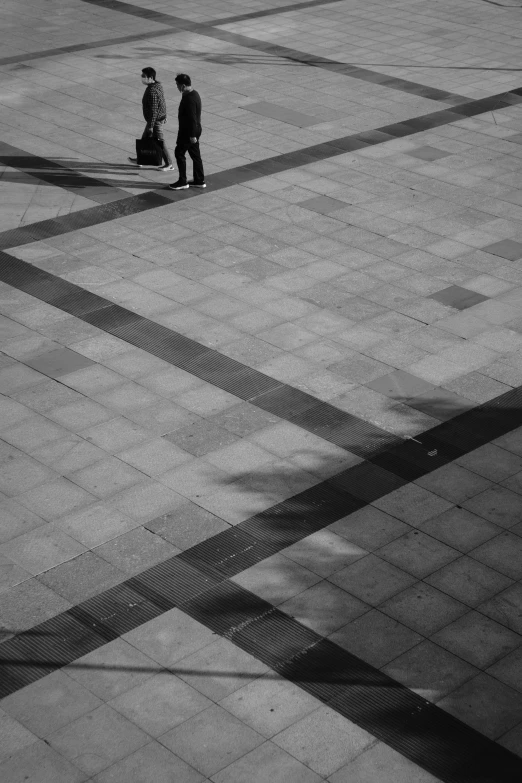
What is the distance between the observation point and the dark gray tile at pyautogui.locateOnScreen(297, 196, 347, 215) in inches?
597

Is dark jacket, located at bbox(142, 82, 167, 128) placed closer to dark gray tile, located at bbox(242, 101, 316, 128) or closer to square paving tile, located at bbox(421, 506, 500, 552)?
dark gray tile, located at bbox(242, 101, 316, 128)

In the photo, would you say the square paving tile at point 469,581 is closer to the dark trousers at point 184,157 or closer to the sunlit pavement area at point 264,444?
the sunlit pavement area at point 264,444

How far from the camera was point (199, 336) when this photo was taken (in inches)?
470

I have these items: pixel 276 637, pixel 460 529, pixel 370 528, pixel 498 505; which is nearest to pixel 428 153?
pixel 498 505

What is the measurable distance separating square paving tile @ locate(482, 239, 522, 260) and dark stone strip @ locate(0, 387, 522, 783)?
5.27 m

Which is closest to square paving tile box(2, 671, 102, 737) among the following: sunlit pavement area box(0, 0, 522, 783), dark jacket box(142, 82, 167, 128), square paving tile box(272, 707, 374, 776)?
sunlit pavement area box(0, 0, 522, 783)

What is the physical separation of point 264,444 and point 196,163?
6479 mm

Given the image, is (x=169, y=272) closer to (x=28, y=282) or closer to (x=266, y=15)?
(x=28, y=282)

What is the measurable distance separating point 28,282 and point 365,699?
7.24 meters

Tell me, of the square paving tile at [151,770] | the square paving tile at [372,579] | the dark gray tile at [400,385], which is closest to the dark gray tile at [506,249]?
the dark gray tile at [400,385]

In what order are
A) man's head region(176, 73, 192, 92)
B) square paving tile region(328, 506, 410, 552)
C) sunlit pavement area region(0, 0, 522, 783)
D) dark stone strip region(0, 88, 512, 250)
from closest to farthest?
sunlit pavement area region(0, 0, 522, 783)
square paving tile region(328, 506, 410, 552)
dark stone strip region(0, 88, 512, 250)
man's head region(176, 73, 192, 92)

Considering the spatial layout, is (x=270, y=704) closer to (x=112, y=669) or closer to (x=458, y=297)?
(x=112, y=669)

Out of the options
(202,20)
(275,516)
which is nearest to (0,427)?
(275,516)

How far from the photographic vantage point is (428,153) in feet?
56.4
